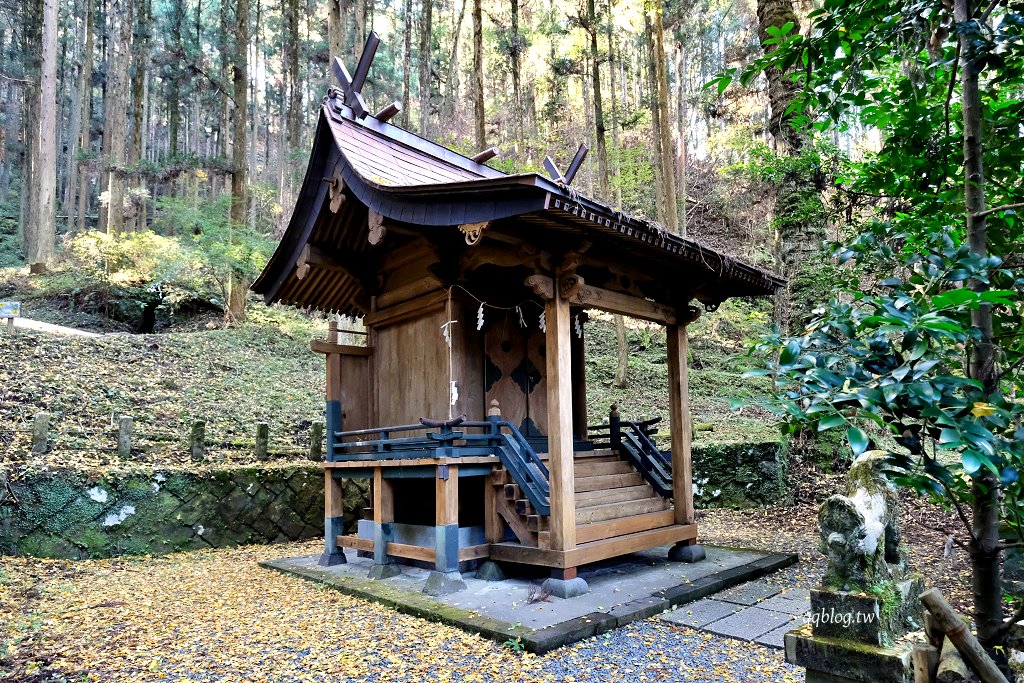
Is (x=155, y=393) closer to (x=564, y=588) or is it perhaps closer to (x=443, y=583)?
(x=443, y=583)

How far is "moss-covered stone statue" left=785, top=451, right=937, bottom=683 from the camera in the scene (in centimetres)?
262

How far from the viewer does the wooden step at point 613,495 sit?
6.21 metres

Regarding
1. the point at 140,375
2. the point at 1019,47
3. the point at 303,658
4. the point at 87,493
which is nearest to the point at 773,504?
the point at 303,658

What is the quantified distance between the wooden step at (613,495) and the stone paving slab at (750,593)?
139 cm

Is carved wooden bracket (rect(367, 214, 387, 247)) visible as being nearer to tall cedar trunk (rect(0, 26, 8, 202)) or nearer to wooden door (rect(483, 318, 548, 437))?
wooden door (rect(483, 318, 548, 437))

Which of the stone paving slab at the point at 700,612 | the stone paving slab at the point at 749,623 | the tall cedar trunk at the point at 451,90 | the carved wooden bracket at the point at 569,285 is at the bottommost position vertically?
the stone paving slab at the point at 700,612

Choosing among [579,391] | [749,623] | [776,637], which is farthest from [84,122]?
[776,637]

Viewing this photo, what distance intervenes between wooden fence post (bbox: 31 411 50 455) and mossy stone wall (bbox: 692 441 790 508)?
9291mm

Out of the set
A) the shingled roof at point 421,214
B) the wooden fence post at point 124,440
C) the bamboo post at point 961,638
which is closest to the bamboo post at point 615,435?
the shingled roof at point 421,214

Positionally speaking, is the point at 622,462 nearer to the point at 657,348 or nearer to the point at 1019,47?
the point at 1019,47

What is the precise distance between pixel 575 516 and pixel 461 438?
1264 mm

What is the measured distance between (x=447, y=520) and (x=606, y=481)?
6.41ft

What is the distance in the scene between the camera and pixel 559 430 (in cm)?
543

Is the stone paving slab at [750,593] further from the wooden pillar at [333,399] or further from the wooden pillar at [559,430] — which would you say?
the wooden pillar at [333,399]
